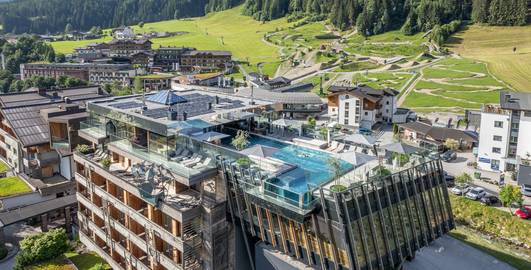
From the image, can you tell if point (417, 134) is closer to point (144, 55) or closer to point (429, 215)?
point (429, 215)

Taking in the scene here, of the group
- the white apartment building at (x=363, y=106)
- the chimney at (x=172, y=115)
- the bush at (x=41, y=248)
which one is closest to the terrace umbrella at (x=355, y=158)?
the chimney at (x=172, y=115)

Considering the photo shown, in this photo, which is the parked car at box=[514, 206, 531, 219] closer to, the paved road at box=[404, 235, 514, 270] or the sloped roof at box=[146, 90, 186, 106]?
the paved road at box=[404, 235, 514, 270]

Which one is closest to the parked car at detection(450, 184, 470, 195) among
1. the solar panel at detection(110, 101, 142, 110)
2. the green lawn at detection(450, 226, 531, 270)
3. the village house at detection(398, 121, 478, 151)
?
the green lawn at detection(450, 226, 531, 270)

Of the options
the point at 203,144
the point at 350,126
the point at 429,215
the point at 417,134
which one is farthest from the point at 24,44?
the point at 429,215

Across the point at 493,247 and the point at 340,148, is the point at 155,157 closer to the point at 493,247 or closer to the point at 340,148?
the point at 340,148

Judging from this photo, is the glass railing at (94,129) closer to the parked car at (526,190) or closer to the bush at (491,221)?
the bush at (491,221)

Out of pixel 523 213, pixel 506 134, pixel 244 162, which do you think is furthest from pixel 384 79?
pixel 244 162
